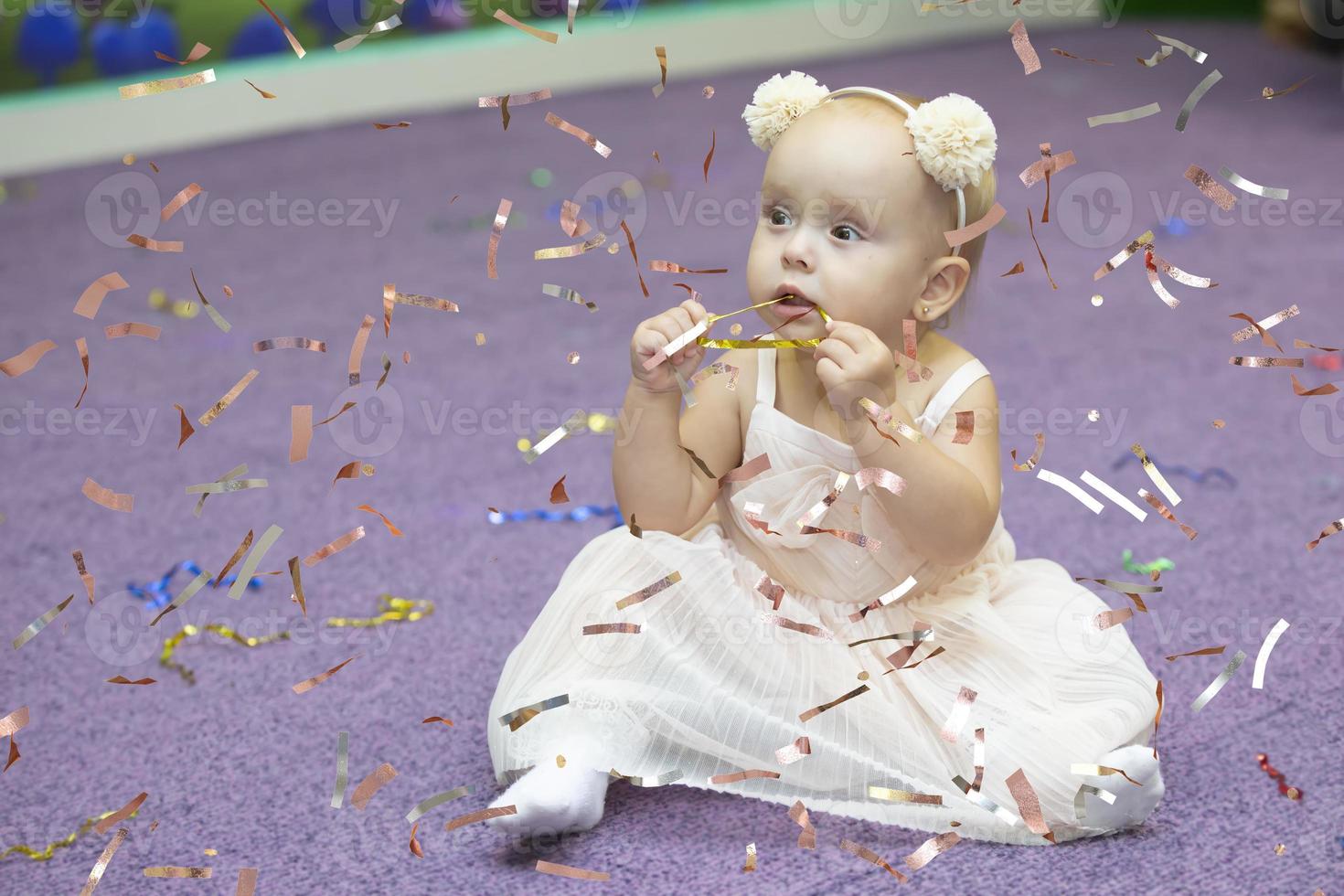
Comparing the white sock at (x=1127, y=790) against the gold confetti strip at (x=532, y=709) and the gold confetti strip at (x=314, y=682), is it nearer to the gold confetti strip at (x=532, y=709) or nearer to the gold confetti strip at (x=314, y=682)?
the gold confetti strip at (x=532, y=709)

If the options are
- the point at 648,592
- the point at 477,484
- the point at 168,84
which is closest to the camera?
the point at 648,592

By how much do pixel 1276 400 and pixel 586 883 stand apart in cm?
122

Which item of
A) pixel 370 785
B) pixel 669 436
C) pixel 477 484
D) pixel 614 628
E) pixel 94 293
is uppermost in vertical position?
pixel 94 293

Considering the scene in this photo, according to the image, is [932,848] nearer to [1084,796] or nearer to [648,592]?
[1084,796]

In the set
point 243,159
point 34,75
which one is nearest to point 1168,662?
point 243,159

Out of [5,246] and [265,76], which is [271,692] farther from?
[265,76]

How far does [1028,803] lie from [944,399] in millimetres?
293

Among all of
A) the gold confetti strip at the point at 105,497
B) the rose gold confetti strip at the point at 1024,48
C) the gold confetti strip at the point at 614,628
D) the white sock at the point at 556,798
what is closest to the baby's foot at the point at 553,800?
the white sock at the point at 556,798

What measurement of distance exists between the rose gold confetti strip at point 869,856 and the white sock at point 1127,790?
142 millimetres

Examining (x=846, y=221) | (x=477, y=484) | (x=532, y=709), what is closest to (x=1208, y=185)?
(x=846, y=221)

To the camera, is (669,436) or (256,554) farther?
(256,554)

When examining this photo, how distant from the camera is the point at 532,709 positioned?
999 mm

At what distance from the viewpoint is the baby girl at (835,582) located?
98 cm

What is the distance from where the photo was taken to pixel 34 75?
3.09m
